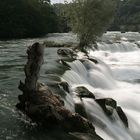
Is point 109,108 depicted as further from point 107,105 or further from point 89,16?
point 89,16

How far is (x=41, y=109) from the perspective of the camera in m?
13.4

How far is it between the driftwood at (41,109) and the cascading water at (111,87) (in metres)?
1.37

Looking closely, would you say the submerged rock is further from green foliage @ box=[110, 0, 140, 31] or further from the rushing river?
green foliage @ box=[110, 0, 140, 31]

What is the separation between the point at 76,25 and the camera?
40938mm

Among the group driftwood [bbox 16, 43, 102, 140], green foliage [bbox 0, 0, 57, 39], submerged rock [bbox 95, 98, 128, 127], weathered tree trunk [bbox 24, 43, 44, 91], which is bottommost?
green foliage [bbox 0, 0, 57, 39]

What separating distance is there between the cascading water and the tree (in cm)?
407

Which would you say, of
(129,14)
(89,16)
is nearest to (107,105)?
(89,16)

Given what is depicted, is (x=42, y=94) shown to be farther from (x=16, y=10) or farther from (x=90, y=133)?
(x=16, y=10)

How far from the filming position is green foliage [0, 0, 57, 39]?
212ft

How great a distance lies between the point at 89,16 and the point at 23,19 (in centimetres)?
3210

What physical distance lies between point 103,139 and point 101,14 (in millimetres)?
28006

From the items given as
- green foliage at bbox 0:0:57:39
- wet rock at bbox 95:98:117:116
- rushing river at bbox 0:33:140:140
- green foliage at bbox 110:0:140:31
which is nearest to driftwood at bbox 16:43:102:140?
rushing river at bbox 0:33:140:140

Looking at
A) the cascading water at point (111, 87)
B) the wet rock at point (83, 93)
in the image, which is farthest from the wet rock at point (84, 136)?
the wet rock at point (83, 93)

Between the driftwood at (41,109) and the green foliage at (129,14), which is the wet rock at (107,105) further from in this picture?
the green foliage at (129,14)
